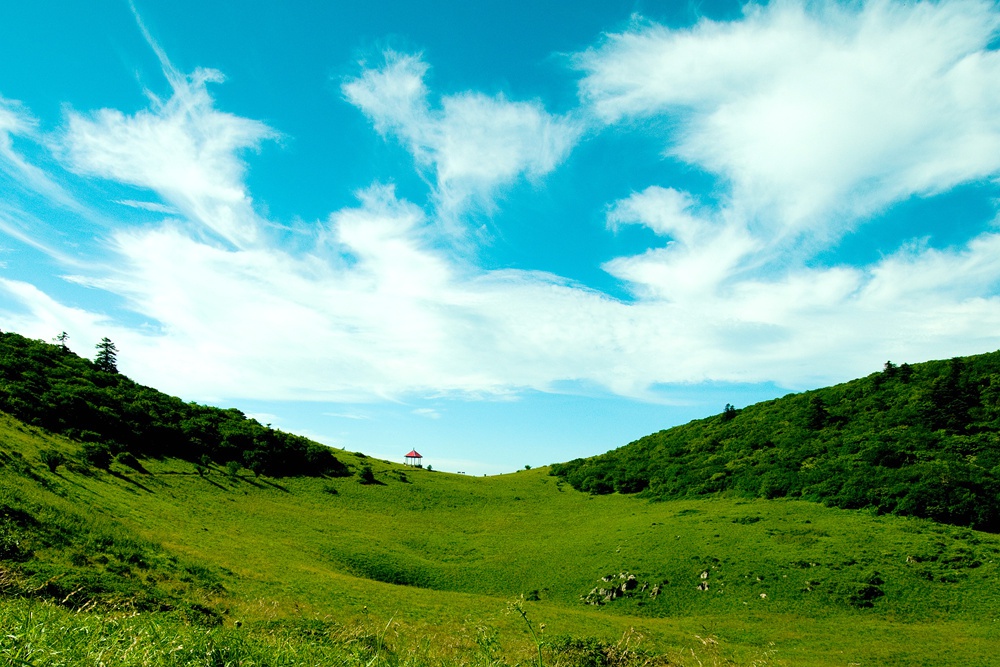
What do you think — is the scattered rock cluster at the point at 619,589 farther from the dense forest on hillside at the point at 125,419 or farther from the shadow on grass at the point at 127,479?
the dense forest on hillside at the point at 125,419

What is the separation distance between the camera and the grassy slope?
26.5 m

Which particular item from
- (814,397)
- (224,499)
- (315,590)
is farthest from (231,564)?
(814,397)

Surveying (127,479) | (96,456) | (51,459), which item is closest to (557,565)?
(127,479)

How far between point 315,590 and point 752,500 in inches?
2017

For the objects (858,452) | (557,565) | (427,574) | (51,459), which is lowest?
(427,574)

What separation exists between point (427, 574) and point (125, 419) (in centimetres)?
3739

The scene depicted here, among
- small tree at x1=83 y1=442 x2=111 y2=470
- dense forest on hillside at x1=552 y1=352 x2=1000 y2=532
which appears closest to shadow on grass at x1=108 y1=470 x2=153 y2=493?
small tree at x1=83 y1=442 x2=111 y2=470

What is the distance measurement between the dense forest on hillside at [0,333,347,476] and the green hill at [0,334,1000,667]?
75 centimetres

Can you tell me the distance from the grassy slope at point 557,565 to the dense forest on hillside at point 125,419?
3.53 meters

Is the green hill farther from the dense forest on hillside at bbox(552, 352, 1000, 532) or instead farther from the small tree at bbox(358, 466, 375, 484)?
the dense forest on hillside at bbox(552, 352, 1000, 532)

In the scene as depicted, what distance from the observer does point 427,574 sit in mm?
45844

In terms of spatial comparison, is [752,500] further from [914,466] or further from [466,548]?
[466,548]

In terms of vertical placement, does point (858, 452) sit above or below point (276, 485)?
above

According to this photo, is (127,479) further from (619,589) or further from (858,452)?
(858,452)
